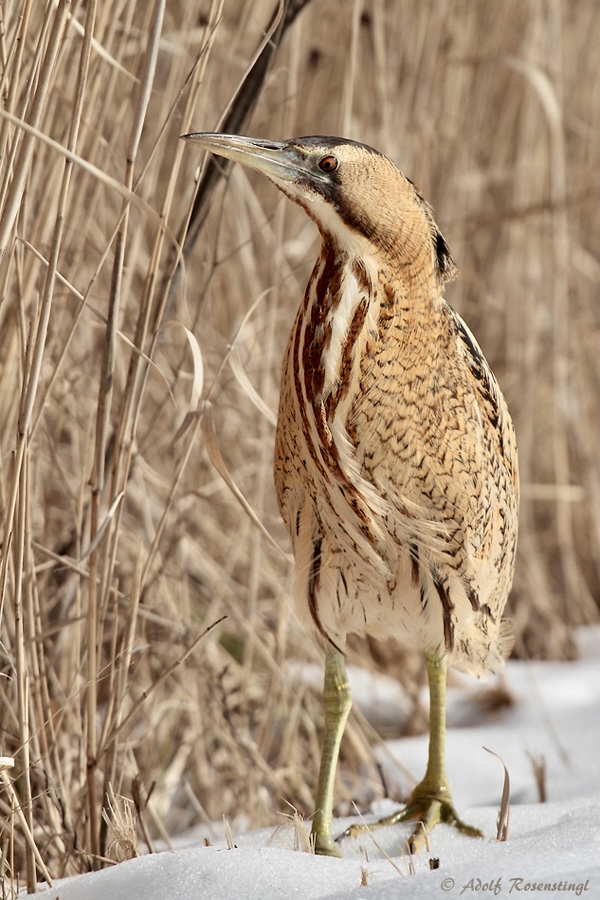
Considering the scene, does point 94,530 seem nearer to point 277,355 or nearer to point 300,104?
point 277,355

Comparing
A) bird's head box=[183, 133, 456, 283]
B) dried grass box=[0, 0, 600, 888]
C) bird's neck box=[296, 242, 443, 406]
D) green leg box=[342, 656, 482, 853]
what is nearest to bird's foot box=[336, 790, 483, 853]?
green leg box=[342, 656, 482, 853]

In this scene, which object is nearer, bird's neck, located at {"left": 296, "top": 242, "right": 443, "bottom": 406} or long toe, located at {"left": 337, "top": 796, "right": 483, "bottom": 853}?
bird's neck, located at {"left": 296, "top": 242, "right": 443, "bottom": 406}

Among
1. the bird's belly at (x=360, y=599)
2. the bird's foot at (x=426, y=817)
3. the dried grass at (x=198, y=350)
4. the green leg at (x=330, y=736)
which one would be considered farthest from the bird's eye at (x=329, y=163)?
the bird's foot at (x=426, y=817)

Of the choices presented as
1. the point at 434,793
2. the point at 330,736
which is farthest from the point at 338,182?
the point at 434,793

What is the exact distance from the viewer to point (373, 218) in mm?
1383

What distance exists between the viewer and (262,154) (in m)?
1.36

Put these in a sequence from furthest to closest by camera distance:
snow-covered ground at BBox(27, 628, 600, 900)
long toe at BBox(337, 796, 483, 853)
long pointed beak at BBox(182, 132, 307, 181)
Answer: long toe at BBox(337, 796, 483, 853)
long pointed beak at BBox(182, 132, 307, 181)
snow-covered ground at BBox(27, 628, 600, 900)

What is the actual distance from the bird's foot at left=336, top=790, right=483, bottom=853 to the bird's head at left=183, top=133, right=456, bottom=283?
0.80 meters

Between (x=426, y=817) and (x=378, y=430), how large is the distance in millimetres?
605

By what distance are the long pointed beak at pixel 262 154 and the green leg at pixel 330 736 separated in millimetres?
676

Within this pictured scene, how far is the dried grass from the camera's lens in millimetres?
1474

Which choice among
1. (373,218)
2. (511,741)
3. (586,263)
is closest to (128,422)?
(373,218)

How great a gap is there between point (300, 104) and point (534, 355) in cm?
92

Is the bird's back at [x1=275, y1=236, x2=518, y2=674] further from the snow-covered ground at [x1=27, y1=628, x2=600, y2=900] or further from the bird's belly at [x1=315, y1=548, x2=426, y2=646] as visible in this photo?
the snow-covered ground at [x1=27, y1=628, x2=600, y2=900]
